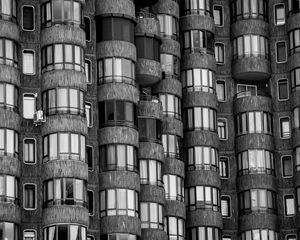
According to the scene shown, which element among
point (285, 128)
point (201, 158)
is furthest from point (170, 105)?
point (285, 128)

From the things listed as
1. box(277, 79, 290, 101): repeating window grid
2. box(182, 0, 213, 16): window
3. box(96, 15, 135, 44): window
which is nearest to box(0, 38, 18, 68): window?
box(96, 15, 135, 44): window

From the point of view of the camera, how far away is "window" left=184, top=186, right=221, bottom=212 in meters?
150

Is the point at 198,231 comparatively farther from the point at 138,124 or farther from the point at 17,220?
the point at 17,220

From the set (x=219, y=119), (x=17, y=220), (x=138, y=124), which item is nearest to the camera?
(x=17, y=220)

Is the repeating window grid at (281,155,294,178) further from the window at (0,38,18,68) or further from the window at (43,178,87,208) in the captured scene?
the window at (0,38,18,68)

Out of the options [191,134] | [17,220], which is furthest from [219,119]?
[17,220]

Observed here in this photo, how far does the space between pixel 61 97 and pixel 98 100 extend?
17.3 feet

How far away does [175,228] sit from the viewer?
147 m

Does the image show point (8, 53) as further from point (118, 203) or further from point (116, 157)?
point (118, 203)

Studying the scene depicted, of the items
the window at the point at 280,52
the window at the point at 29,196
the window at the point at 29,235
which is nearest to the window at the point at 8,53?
the window at the point at 29,196

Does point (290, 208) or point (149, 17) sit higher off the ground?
point (149, 17)

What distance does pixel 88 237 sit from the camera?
13875 cm

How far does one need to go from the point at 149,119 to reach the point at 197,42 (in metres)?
12.5

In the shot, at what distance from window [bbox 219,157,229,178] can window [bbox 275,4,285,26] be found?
1502cm
